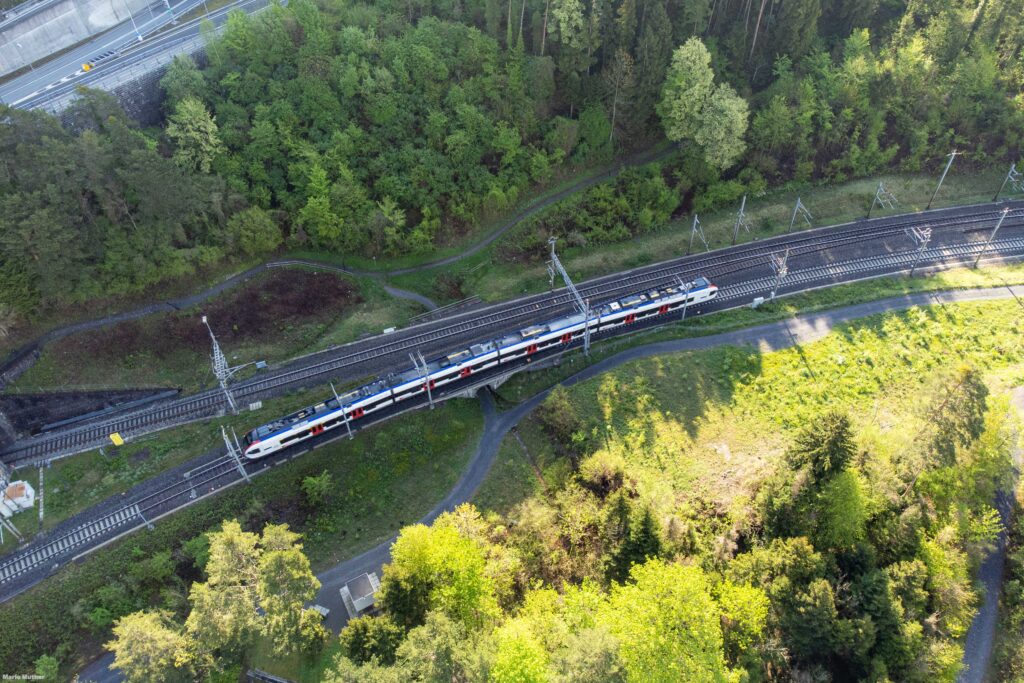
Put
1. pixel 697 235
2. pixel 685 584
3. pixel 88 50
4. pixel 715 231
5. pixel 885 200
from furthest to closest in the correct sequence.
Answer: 1. pixel 885 200
2. pixel 715 231
3. pixel 697 235
4. pixel 88 50
5. pixel 685 584

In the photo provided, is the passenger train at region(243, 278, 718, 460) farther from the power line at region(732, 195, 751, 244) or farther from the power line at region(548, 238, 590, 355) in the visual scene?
the power line at region(732, 195, 751, 244)

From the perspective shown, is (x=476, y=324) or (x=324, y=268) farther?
(x=324, y=268)

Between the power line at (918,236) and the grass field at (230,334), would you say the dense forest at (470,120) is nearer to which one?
the grass field at (230,334)

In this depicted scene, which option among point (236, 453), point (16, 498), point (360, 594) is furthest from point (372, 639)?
point (16, 498)

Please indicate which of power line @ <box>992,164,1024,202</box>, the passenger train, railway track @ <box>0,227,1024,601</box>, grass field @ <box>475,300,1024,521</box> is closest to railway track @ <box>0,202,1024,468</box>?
power line @ <box>992,164,1024,202</box>

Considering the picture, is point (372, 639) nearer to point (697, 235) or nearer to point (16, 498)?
point (16, 498)

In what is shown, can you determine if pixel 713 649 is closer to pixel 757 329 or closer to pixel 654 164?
pixel 757 329
